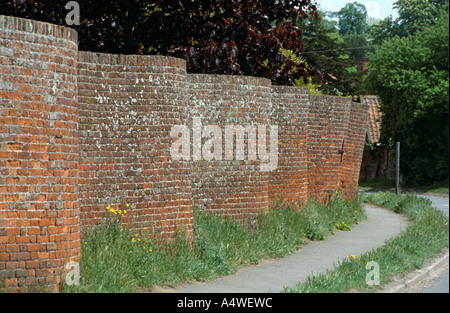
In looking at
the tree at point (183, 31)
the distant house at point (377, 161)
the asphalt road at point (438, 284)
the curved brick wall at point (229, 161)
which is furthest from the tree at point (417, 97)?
the asphalt road at point (438, 284)

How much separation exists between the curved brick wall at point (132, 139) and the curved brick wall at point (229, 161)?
1759 millimetres

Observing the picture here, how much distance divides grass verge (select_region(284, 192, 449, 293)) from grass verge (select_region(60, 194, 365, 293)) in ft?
4.78

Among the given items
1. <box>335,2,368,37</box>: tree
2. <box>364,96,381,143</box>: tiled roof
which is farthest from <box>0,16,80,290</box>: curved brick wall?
<box>364,96,381,143</box>: tiled roof

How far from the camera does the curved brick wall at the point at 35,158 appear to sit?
750 cm

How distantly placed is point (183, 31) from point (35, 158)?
913cm

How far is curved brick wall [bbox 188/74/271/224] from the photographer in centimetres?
1235

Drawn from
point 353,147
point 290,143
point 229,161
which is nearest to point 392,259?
point 229,161

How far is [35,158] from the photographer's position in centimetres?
768

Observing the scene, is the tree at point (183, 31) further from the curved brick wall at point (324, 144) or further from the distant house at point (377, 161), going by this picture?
the distant house at point (377, 161)

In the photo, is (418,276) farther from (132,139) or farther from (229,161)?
(132,139)

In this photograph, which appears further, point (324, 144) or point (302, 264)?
point (324, 144)

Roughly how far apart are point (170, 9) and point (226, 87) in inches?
176
